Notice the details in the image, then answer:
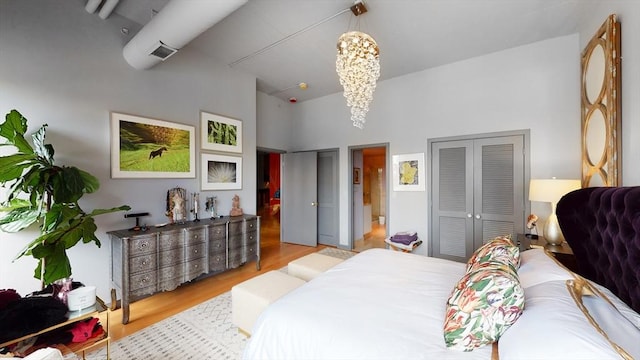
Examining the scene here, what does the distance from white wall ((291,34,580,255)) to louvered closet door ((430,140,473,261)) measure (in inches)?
7.5

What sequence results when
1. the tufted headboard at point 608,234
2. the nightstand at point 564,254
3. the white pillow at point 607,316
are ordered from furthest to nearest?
1. the nightstand at point 564,254
2. the tufted headboard at point 608,234
3. the white pillow at point 607,316

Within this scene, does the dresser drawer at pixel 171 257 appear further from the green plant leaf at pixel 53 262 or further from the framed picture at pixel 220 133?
the framed picture at pixel 220 133

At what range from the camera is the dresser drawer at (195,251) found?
286 centimetres

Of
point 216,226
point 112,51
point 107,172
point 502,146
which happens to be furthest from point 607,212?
point 112,51

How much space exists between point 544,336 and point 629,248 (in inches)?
36.7

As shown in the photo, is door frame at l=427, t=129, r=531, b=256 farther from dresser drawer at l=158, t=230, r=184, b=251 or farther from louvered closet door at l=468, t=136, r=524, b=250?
dresser drawer at l=158, t=230, r=184, b=251

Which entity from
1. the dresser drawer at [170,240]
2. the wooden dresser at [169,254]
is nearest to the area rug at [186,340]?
the wooden dresser at [169,254]

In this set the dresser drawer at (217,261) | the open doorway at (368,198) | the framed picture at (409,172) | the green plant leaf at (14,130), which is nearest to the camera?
the green plant leaf at (14,130)

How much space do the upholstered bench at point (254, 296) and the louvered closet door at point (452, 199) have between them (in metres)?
2.75

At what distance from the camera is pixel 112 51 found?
2.71 metres

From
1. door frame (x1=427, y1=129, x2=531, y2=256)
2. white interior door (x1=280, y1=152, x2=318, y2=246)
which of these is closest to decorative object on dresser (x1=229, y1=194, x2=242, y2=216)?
white interior door (x1=280, y1=152, x2=318, y2=246)

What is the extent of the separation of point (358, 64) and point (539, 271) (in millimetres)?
2172

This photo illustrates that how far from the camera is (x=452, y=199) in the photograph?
377 cm

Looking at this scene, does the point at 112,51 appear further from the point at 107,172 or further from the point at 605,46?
the point at 605,46
